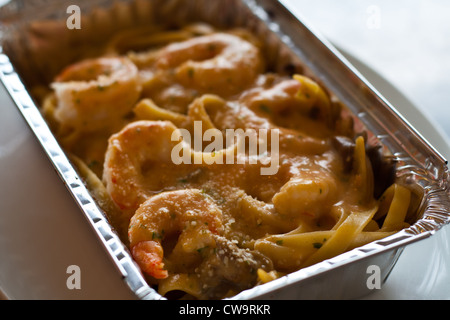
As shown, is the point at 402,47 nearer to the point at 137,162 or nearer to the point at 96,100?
the point at 96,100

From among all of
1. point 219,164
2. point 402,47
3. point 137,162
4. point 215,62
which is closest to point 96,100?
point 137,162

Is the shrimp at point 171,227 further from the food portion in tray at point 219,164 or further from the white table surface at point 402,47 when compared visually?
the white table surface at point 402,47

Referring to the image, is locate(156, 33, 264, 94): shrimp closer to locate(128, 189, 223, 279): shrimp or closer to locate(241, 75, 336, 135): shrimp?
locate(241, 75, 336, 135): shrimp

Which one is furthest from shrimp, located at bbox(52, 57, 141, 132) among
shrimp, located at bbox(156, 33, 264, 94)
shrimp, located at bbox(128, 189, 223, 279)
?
shrimp, located at bbox(128, 189, 223, 279)

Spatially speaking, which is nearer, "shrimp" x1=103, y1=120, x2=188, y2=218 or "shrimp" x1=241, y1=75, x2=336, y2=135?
"shrimp" x1=103, y1=120, x2=188, y2=218

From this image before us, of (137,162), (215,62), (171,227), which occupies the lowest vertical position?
(171,227)

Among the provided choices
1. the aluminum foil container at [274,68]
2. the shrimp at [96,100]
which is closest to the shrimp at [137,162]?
the aluminum foil container at [274,68]
